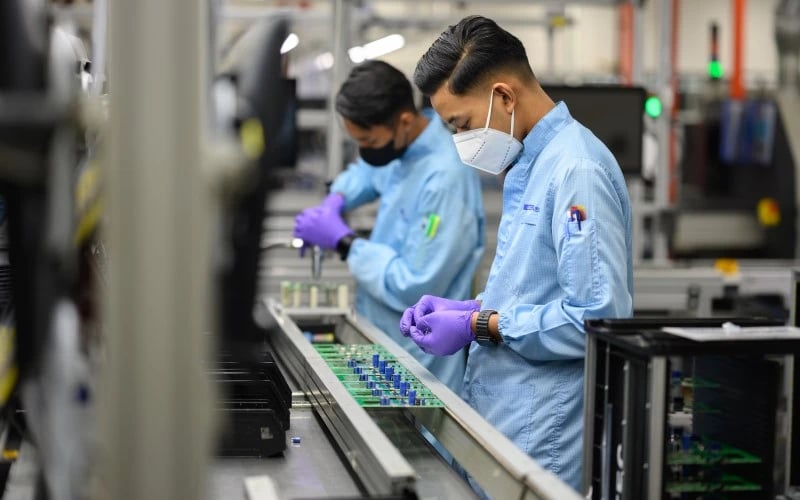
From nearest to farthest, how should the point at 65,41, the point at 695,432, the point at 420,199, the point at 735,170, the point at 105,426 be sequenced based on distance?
the point at 105,426 → the point at 65,41 → the point at 695,432 → the point at 420,199 → the point at 735,170

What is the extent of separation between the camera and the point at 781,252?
7.39m

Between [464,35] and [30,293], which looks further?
[464,35]

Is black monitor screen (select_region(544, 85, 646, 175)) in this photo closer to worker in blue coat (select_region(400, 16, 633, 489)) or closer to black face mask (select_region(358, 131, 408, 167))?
black face mask (select_region(358, 131, 408, 167))

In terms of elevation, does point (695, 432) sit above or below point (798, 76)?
below

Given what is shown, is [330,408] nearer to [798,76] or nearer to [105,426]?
[105,426]

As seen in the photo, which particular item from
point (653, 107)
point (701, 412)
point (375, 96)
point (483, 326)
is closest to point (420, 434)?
point (483, 326)

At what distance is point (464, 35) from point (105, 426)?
4.91 feet

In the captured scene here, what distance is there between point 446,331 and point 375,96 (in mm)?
1156

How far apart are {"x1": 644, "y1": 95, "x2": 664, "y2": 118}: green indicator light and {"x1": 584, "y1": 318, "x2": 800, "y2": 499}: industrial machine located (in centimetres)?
319

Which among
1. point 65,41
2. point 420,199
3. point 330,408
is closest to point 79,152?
point 65,41

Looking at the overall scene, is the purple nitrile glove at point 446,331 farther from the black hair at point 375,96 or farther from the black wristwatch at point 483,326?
the black hair at point 375,96

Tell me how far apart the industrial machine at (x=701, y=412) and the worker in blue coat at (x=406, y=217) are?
46.4 inches

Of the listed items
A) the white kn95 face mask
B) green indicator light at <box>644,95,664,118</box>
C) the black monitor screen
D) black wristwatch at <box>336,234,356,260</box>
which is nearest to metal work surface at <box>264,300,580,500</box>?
the white kn95 face mask

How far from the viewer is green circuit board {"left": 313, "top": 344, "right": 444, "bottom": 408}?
209 centimetres
